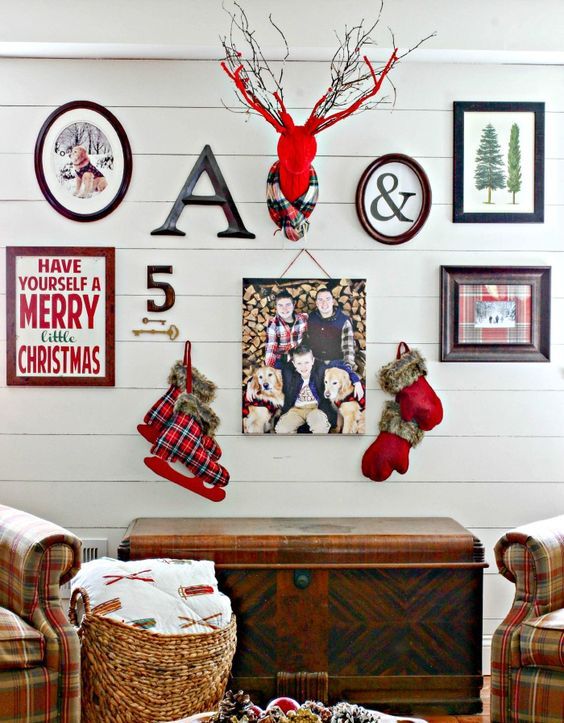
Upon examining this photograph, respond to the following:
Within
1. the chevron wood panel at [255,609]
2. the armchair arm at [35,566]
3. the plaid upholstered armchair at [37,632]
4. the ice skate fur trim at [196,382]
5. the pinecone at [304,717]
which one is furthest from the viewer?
the ice skate fur trim at [196,382]

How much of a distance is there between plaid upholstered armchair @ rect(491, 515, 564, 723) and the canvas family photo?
92cm

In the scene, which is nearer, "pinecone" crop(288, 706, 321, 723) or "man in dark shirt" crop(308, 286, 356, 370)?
"pinecone" crop(288, 706, 321, 723)

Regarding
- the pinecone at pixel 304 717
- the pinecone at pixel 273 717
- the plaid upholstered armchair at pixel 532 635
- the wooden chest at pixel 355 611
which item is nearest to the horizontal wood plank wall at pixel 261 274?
the wooden chest at pixel 355 611

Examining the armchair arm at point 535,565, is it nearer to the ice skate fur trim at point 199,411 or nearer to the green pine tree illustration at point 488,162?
the ice skate fur trim at point 199,411

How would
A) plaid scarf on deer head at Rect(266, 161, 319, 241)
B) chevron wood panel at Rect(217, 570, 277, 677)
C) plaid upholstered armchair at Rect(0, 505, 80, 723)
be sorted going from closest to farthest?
plaid upholstered armchair at Rect(0, 505, 80, 723), chevron wood panel at Rect(217, 570, 277, 677), plaid scarf on deer head at Rect(266, 161, 319, 241)

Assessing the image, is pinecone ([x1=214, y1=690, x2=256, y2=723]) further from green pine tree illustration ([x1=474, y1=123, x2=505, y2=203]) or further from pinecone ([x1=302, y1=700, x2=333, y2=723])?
green pine tree illustration ([x1=474, y1=123, x2=505, y2=203])

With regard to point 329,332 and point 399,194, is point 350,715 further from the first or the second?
point 399,194

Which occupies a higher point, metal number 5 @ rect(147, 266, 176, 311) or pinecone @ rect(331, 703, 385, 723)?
metal number 5 @ rect(147, 266, 176, 311)

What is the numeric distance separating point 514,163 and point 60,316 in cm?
186

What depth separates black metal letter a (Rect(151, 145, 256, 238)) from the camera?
3.16m

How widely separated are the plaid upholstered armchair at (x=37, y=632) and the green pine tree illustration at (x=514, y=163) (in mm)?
2098

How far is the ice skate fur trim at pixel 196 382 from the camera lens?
3.16 meters

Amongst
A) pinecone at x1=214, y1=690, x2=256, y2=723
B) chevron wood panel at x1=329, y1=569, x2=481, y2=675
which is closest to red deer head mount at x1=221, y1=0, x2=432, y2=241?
chevron wood panel at x1=329, y1=569, x2=481, y2=675

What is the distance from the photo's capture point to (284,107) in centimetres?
306
